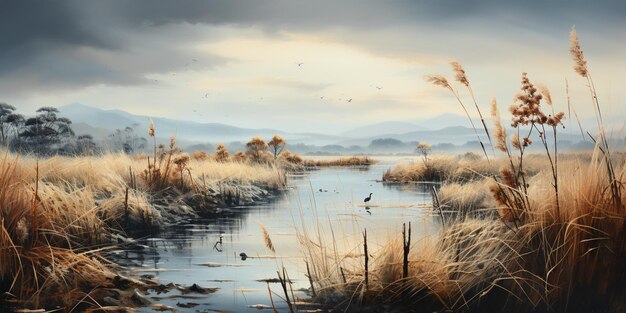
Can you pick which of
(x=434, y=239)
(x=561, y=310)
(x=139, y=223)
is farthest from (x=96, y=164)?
(x=561, y=310)

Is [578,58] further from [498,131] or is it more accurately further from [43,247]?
[43,247]

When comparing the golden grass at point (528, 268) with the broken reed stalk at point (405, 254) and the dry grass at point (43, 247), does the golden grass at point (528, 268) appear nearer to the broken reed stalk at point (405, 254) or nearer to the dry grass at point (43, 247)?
the broken reed stalk at point (405, 254)

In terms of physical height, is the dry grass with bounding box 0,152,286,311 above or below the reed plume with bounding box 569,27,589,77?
below

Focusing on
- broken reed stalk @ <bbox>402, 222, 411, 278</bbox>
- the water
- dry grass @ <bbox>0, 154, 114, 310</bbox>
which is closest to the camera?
broken reed stalk @ <bbox>402, 222, 411, 278</bbox>

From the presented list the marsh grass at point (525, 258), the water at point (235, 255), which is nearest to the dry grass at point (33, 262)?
the water at point (235, 255)

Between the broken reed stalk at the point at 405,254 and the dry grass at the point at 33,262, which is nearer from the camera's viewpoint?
the broken reed stalk at the point at 405,254

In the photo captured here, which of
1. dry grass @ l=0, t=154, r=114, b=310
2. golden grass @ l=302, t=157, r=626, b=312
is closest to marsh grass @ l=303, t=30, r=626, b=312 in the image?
golden grass @ l=302, t=157, r=626, b=312

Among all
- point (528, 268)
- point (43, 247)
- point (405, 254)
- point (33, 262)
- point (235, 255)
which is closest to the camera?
point (405, 254)

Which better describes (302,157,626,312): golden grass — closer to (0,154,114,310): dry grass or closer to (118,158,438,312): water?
(118,158,438,312): water

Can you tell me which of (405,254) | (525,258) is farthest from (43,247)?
(525,258)

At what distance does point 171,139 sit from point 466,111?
8547 millimetres

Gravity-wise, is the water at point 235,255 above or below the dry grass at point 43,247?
below

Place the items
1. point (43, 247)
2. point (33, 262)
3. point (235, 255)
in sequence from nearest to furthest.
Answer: point (33, 262) < point (43, 247) < point (235, 255)

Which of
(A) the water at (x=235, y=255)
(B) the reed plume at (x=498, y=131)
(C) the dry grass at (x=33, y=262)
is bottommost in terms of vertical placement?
(A) the water at (x=235, y=255)
